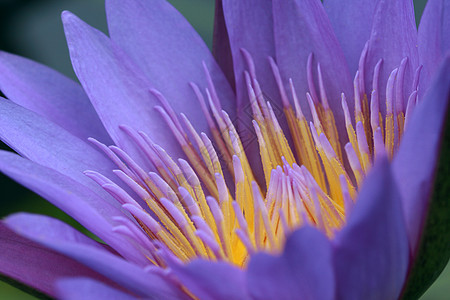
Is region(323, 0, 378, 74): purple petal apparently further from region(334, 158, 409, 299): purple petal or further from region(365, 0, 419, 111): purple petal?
region(334, 158, 409, 299): purple petal

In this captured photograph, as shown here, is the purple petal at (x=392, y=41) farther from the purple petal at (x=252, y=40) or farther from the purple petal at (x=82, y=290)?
the purple petal at (x=82, y=290)

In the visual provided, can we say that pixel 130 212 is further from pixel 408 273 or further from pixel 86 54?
pixel 408 273

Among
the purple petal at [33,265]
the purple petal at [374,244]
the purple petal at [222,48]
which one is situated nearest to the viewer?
the purple petal at [374,244]

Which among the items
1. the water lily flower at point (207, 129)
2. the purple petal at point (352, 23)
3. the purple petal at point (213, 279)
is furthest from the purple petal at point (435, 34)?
the purple petal at point (213, 279)

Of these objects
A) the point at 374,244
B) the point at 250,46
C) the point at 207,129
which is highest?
the point at 250,46

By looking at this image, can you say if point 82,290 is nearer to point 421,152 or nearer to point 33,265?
point 33,265

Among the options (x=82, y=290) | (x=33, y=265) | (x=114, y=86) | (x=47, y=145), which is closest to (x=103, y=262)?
(x=82, y=290)

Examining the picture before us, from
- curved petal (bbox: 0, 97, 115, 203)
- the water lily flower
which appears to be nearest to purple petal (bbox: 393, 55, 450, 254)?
the water lily flower
